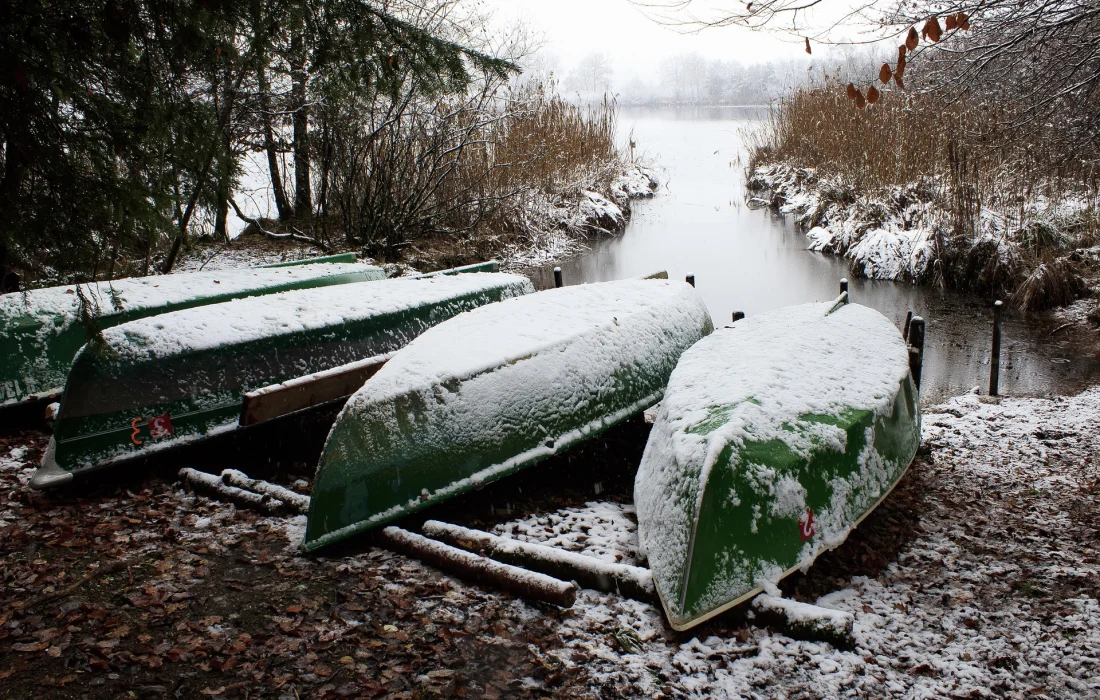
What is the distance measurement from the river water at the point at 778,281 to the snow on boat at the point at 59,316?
19.9ft

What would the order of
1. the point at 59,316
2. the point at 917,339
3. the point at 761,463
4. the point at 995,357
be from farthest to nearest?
1. the point at 995,357
2. the point at 917,339
3. the point at 59,316
4. the point at 761,463

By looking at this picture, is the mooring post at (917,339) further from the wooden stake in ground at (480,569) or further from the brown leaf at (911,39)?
the wooden stake in ground at (480,569)

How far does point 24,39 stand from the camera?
100.0 inches

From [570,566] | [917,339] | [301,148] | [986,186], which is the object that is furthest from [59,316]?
[986,186]

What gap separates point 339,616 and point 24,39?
89.8 inches

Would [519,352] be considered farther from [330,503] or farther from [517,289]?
[517,289]

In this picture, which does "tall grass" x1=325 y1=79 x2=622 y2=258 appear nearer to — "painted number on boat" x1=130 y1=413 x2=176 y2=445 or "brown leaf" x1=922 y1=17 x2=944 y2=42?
"painted number on boat" x1=130 y1=413 x2=176 y2=445

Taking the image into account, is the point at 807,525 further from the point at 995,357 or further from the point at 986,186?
the point at 986,186

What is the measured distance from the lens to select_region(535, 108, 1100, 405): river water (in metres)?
7.36

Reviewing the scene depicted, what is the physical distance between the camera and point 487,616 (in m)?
2.88

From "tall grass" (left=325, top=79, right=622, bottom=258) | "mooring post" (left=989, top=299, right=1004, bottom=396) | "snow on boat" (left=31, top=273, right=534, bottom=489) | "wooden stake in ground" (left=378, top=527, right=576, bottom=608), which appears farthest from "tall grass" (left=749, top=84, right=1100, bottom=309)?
"wooden stake in ground" (left=378, top=527, right=576, bottom=608)

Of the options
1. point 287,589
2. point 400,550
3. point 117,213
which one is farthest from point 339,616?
point 117,213

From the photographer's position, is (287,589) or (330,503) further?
(330,503)

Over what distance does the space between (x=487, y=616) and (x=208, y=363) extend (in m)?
2.57
